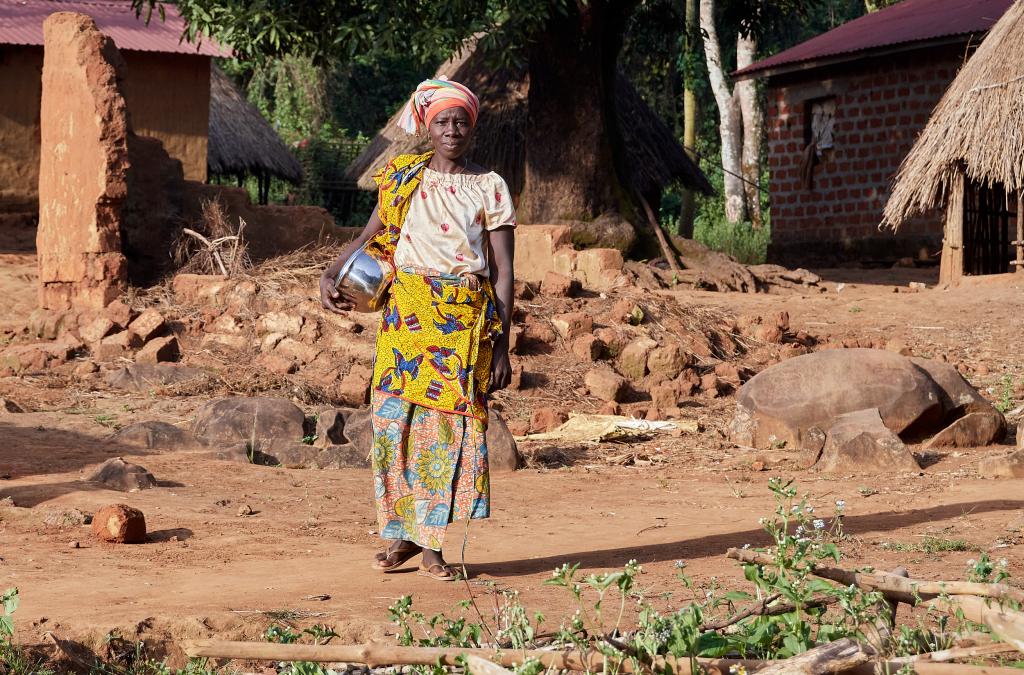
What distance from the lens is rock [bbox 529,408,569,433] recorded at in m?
8.05

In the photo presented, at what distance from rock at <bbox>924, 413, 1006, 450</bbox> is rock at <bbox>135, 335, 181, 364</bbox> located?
16.8 ft

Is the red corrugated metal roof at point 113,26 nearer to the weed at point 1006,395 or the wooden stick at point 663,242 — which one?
the wooden stick at point 663,242

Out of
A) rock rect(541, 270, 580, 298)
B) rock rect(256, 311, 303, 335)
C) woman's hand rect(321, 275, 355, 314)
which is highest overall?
rock rect(541, 270, 580, 298)

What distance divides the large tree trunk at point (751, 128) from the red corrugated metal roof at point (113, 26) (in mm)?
10759

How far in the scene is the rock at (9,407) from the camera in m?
7.74

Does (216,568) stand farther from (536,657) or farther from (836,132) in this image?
(836,132)

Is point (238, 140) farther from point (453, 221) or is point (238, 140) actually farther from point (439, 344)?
point (439, 344)

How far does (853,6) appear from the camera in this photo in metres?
31.7

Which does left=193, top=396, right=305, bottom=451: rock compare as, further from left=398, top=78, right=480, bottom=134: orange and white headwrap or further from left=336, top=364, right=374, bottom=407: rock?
left=398, top=78, right=480, bottom=134: orange and white headwrap

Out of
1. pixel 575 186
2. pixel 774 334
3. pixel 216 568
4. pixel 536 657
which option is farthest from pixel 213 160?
pixel 536 657

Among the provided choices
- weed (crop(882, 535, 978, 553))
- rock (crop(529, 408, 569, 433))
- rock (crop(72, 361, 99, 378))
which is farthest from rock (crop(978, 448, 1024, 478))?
rock (crop(72, 361, 99, 378))

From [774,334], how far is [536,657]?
7.78m

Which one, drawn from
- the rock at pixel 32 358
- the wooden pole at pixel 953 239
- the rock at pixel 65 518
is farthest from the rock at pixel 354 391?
the wooden pole at pixel 953 239

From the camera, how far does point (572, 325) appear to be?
9555 mm
